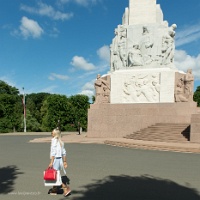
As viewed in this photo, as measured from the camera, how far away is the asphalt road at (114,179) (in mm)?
4973

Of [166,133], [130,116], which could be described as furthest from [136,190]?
[130,116]

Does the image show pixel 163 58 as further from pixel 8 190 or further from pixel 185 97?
pixel 8 190

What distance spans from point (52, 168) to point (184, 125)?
1282 centimetres

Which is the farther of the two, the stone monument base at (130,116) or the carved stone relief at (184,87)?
the carved stone relief at (184,87)

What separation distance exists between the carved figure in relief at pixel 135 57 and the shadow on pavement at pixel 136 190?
49.4 feet

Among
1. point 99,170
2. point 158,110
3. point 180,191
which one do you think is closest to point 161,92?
point 158,110

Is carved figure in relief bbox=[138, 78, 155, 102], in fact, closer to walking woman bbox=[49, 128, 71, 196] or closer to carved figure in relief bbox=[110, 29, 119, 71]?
carved figure in relief bbox=[110, 29, 119, 71]

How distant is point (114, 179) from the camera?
6.24 meters

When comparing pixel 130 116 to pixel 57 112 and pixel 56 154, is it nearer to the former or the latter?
pixel 56 154

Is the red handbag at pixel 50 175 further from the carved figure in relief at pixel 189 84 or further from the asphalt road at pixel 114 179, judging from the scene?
the carved figure in relief at pixel 189 84

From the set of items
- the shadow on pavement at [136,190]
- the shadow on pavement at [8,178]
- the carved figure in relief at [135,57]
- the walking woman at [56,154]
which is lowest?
the shadow on pavement at [8,178]

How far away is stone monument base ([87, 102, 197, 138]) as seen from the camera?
57.8 ft

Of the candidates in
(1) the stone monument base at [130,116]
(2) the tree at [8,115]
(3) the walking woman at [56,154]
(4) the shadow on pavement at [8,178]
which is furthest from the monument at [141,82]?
(2) the tree at [8,115]

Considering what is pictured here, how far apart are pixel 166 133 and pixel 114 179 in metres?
9.83
